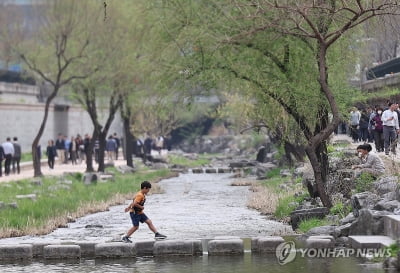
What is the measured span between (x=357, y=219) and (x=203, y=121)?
282 feet

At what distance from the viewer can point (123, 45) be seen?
4612cm

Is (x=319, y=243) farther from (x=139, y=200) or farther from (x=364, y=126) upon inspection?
(x=364, y=126)

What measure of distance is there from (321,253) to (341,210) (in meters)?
4.69

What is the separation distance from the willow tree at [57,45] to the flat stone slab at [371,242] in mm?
27543

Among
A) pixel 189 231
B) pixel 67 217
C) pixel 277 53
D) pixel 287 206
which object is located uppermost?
pixel 277 53

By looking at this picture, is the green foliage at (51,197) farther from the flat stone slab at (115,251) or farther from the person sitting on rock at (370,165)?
the person sitting on rock at (370,165)

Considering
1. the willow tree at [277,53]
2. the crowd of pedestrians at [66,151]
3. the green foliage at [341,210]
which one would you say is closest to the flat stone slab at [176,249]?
the green foliage at [341,210]

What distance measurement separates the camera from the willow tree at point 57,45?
141 ft

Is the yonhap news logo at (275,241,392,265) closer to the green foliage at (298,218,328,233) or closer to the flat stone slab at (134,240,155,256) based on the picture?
the flat stone slab at (134,240,155,256)

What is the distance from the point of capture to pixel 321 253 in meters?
17.1

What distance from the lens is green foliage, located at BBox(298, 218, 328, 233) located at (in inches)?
819

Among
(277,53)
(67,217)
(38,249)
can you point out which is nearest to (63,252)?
(38,249)

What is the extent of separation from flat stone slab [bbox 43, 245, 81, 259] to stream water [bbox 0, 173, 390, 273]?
29 centimetres

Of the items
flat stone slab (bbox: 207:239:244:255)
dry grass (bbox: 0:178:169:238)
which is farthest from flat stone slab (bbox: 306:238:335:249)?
dry grass (bbox: 0:178:169:238)
